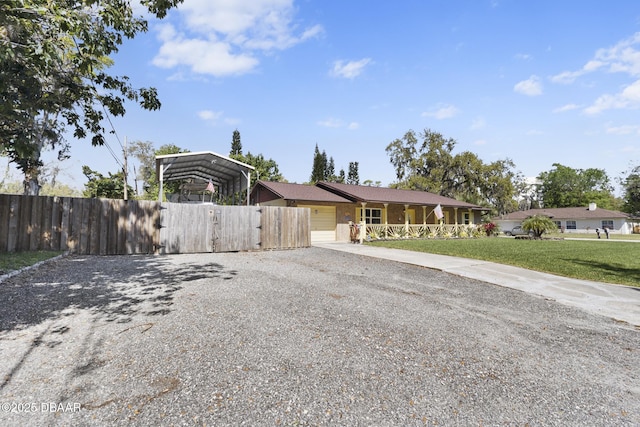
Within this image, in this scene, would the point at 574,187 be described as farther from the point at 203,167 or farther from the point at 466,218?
the point at 203,167

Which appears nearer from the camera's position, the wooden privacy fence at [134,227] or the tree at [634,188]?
the wooden privacy fence at [134,227]

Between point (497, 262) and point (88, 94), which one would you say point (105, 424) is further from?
point (497, 262)

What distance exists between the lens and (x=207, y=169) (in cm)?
2009

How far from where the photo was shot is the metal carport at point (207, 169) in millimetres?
15461

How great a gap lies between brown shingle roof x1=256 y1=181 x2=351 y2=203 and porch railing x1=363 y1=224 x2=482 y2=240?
280 cm

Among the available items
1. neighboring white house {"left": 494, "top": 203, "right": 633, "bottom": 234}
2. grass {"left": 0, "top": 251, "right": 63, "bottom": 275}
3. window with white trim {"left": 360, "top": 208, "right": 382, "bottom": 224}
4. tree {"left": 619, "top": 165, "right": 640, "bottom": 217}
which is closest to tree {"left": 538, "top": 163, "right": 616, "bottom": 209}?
neighboring white house {"left": 494, "top": 203, "right": 633, "bottom": 234}

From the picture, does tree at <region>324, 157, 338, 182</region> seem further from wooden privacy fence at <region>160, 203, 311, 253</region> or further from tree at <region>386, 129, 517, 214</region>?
wooden privacy fence at <region>160, 203, 311, 253</region>

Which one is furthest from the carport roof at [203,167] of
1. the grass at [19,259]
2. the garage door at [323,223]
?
the grass at [19,259]

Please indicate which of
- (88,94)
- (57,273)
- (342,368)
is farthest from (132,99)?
(342,368)

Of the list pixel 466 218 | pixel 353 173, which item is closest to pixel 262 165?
pixel 466 218

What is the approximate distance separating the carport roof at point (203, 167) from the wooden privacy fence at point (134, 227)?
4.71 meters

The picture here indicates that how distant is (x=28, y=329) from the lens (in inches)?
143

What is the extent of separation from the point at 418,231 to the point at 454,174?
22.6m

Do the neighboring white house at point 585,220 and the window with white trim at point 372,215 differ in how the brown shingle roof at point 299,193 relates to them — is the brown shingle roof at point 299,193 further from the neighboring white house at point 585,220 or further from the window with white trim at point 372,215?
the neighboring white house at point 585,220
